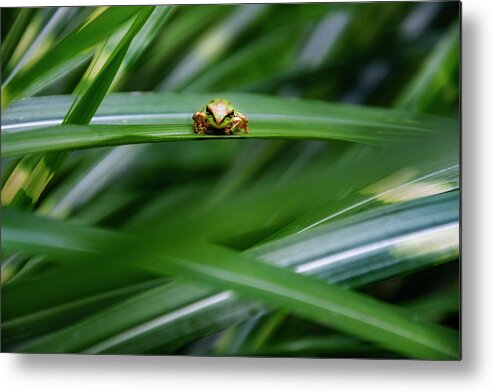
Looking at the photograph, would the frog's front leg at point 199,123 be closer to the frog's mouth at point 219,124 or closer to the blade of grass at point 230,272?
the frog's mouth at point 219,124

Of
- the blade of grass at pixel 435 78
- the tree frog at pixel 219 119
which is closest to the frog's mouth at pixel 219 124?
the tree frog at pixel 219 119

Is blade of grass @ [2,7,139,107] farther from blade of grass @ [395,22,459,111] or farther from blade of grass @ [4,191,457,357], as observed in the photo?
blade of grass @ [395,22,459,111]

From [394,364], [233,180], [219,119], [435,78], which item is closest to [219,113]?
[219,119]

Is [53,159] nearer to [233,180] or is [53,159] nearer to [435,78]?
[233,180]

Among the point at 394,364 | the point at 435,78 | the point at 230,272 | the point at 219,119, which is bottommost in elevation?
the point at 394,364

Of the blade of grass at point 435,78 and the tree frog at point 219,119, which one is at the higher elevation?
the blade of grass at point 435,78

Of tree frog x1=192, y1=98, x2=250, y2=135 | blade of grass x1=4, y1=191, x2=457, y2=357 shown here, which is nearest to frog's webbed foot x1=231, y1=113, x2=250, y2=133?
tree frog x1=192, y1=98, x2=250, y2=135
